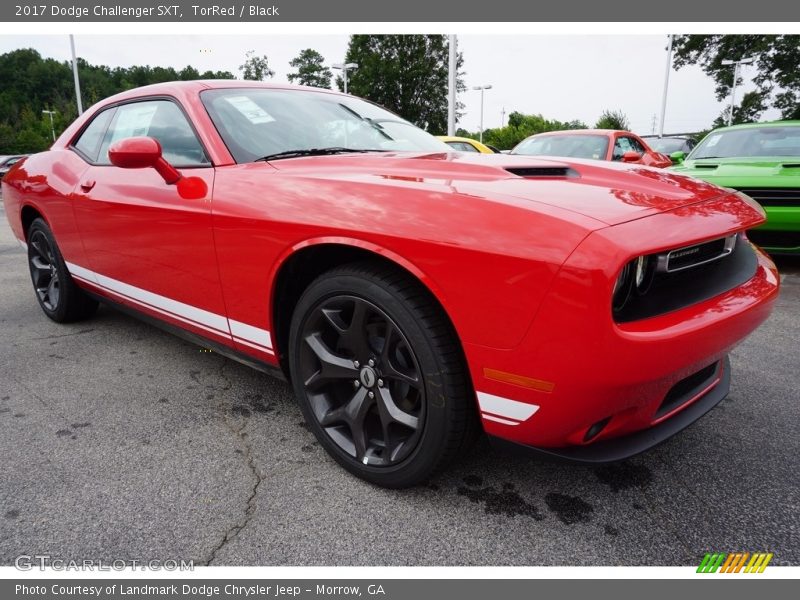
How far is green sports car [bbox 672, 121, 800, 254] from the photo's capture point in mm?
4430

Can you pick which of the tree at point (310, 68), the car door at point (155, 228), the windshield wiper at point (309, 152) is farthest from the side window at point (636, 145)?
the tree at point (310, 68)

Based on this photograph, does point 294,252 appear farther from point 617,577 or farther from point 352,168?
point 617,577

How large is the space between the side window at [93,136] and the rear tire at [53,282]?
600 mm

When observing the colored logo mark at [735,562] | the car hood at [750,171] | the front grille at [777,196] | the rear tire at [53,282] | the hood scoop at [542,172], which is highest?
the hood scoop at [542,172]

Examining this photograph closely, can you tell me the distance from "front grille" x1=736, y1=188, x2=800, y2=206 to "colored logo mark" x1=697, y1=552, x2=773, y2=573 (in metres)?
3.84

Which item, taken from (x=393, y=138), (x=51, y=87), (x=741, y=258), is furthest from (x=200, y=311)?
(x=51, y=87)

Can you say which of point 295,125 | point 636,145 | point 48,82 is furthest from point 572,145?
point 48,82

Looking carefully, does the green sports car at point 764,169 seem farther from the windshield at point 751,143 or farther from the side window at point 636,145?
the side window at point 636,145

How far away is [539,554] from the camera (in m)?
1.54

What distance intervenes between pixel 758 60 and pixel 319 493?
127 feet

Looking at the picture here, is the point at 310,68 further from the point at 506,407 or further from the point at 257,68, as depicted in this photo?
the point at 506,407

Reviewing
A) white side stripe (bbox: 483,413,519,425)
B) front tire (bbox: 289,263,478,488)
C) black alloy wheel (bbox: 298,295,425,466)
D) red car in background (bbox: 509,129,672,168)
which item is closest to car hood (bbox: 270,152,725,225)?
front tire (bbox: 289,263,478,488)

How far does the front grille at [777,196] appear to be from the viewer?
441 centimetres

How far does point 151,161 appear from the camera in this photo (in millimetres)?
2148
